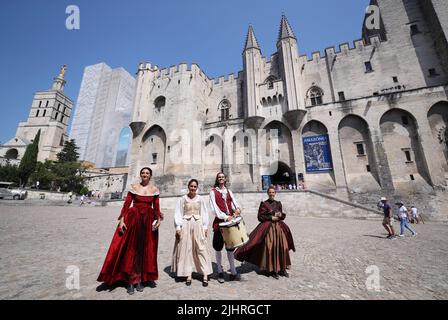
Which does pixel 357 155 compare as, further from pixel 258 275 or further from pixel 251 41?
pixel 258 275

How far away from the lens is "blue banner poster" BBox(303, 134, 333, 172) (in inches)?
718

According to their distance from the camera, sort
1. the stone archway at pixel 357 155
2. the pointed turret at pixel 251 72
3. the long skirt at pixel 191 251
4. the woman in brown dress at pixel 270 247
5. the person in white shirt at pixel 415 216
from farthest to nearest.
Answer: the pointed turret at pixel 251 72
the stone archway at pixel 357 155
the person in white shirt at pixel 415 216
the woman in brown dress at pixel 270 247
the long skirt at pixel 191 251

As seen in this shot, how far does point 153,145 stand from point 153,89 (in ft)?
26.0

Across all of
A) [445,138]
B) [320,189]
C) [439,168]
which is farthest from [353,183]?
[445,138]

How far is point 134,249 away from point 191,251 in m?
0.88

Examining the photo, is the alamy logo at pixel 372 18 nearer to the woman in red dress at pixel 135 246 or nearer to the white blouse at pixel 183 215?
the white blouse at pixel 183 215

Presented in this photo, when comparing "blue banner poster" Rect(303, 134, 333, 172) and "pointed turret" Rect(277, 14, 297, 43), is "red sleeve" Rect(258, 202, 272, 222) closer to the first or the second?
"blue banner poster" Rect(303, 134, 333, 172)

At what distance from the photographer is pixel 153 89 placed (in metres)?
26.2

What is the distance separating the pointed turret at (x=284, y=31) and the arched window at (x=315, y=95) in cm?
627

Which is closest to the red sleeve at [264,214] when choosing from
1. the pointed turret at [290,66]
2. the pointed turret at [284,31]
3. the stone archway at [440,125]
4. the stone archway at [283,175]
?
the stone archway at [283,175]

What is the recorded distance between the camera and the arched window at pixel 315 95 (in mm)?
22139

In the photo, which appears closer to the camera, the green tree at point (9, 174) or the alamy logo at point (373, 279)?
the alamy logo at point (373, 279)

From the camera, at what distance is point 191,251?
10.5ft
